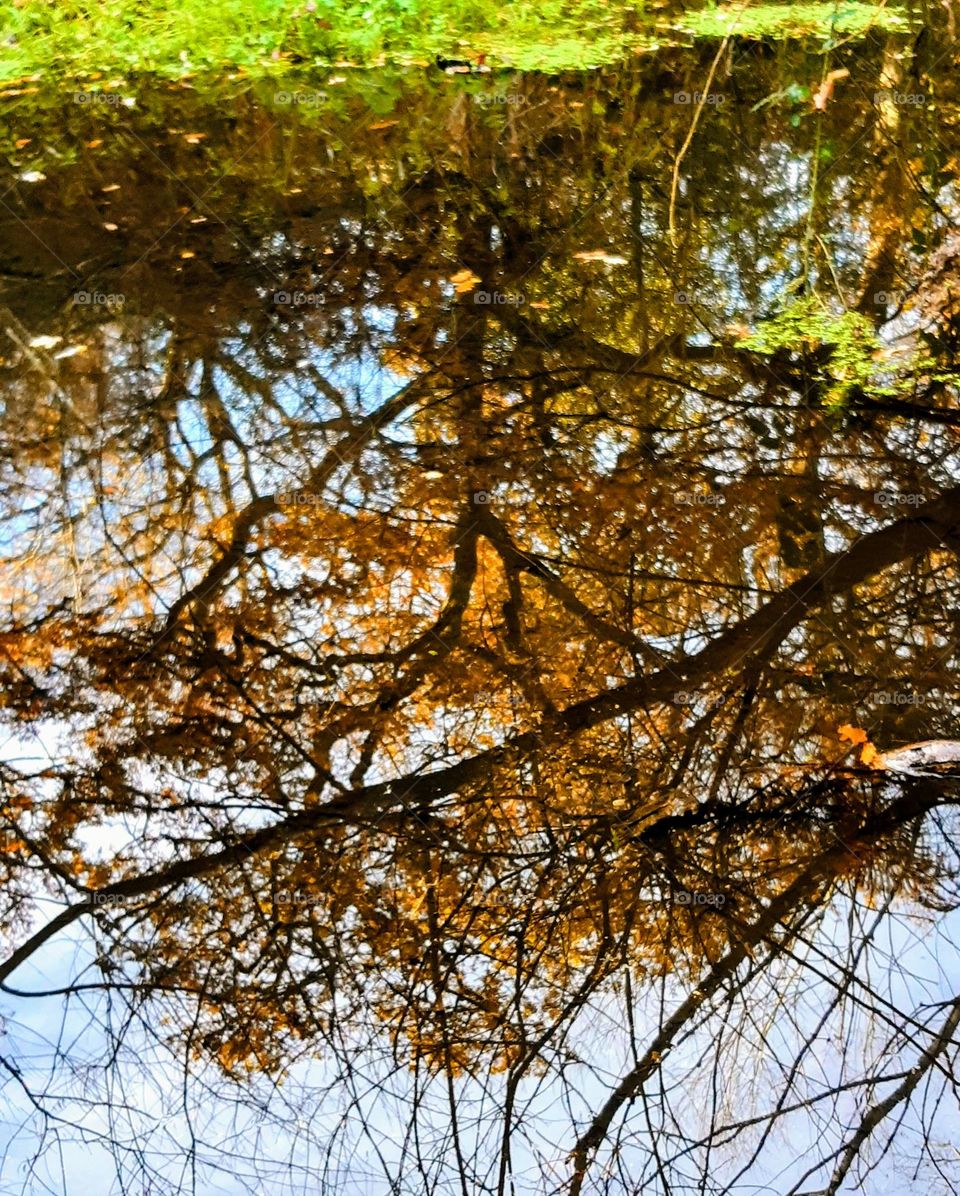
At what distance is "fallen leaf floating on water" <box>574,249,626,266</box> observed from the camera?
4559 mm

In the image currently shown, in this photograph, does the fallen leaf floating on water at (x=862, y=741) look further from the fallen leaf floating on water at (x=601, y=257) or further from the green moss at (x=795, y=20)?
the green moss at (x=795, y=20)

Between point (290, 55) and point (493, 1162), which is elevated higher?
point (290, 55)

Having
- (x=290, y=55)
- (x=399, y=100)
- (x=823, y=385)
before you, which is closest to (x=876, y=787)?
(x=823, y=385)

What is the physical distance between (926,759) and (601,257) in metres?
2.77

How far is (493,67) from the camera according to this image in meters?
6.90

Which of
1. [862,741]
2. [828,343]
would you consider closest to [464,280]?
[828,343]

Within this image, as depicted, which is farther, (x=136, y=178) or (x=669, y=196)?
(x=136, y=178)

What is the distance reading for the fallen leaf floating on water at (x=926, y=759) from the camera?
7.98 feet

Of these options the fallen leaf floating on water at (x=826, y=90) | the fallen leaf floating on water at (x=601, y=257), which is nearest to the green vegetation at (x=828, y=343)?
the fallen leaf floating on water at (x=601, y=257)

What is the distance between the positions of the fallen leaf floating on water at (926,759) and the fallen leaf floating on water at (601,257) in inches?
104

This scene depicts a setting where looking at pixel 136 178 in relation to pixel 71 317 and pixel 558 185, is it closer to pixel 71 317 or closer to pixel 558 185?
pixel 71 317

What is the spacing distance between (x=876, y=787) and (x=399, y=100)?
5318mm

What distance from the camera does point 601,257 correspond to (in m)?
4.59

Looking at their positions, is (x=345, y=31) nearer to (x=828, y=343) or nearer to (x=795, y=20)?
(x=795, y=20)
